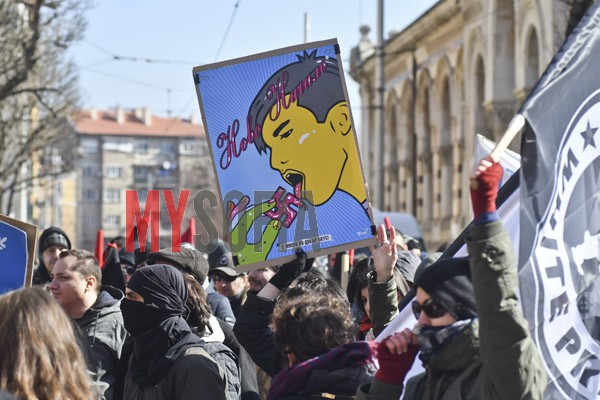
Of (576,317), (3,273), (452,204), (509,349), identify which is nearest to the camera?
(509,349)

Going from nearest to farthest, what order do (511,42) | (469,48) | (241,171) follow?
(241,171), (511,42), (469,48)

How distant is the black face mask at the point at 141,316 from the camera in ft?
18.0

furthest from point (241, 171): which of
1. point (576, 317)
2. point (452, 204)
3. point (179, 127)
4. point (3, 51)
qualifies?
point (179, 127)

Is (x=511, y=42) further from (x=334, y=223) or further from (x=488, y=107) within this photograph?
(x=334, y=223)

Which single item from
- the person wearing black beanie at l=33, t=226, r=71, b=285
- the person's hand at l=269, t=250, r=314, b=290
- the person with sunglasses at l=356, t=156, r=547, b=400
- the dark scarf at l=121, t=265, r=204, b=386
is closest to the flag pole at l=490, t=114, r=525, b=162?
the person with sunglasses at l=356, t=156, r=547, b=400

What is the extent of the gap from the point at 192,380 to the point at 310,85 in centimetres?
159

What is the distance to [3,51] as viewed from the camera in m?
28.0

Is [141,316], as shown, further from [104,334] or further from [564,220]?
[564,220]

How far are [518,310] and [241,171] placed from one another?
2.72 metres

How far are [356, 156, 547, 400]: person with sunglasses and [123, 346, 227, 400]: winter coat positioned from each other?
1335mm

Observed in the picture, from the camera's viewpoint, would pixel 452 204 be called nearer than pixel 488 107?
No

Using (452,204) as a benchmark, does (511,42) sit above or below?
above

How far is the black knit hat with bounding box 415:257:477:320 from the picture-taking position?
12.3 ft

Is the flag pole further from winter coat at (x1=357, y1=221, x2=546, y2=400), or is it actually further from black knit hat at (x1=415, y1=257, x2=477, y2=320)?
black knit hat at (x1=415, y1=257, x2=477, y2=320)
